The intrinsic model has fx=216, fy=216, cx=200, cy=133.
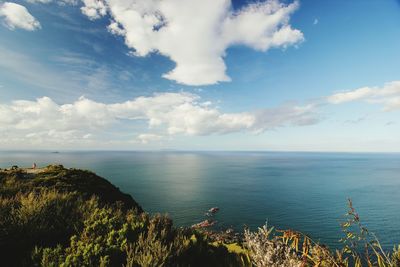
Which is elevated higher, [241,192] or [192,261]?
[192,261]

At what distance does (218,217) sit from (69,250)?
4472cm

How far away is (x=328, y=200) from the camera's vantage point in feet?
212

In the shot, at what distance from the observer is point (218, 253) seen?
788 centimetres

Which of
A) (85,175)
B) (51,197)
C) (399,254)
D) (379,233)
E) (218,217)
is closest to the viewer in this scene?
(399,254)

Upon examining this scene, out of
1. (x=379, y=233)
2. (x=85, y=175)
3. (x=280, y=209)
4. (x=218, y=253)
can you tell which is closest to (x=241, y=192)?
(x=280, y=209)

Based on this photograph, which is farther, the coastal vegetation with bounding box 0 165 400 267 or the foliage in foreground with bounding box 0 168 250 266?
the foliage in foreground with bounding box 0 168 250 266

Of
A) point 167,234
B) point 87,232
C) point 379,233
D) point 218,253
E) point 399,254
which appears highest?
point 399,254

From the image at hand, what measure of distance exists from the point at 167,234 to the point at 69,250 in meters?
2.98

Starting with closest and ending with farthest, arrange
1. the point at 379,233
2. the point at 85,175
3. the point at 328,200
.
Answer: the point at 85,175, the point at 379,233, the point at 328,200

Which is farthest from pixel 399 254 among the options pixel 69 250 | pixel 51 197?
pixel 51 197

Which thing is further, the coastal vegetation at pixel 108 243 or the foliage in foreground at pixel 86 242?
the foliage in foreground at pixel 86 242

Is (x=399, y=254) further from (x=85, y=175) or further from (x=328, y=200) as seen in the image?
(x=328, y=200)

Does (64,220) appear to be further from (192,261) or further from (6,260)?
(192,261)

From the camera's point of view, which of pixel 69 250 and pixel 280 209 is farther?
pixel 280 209
